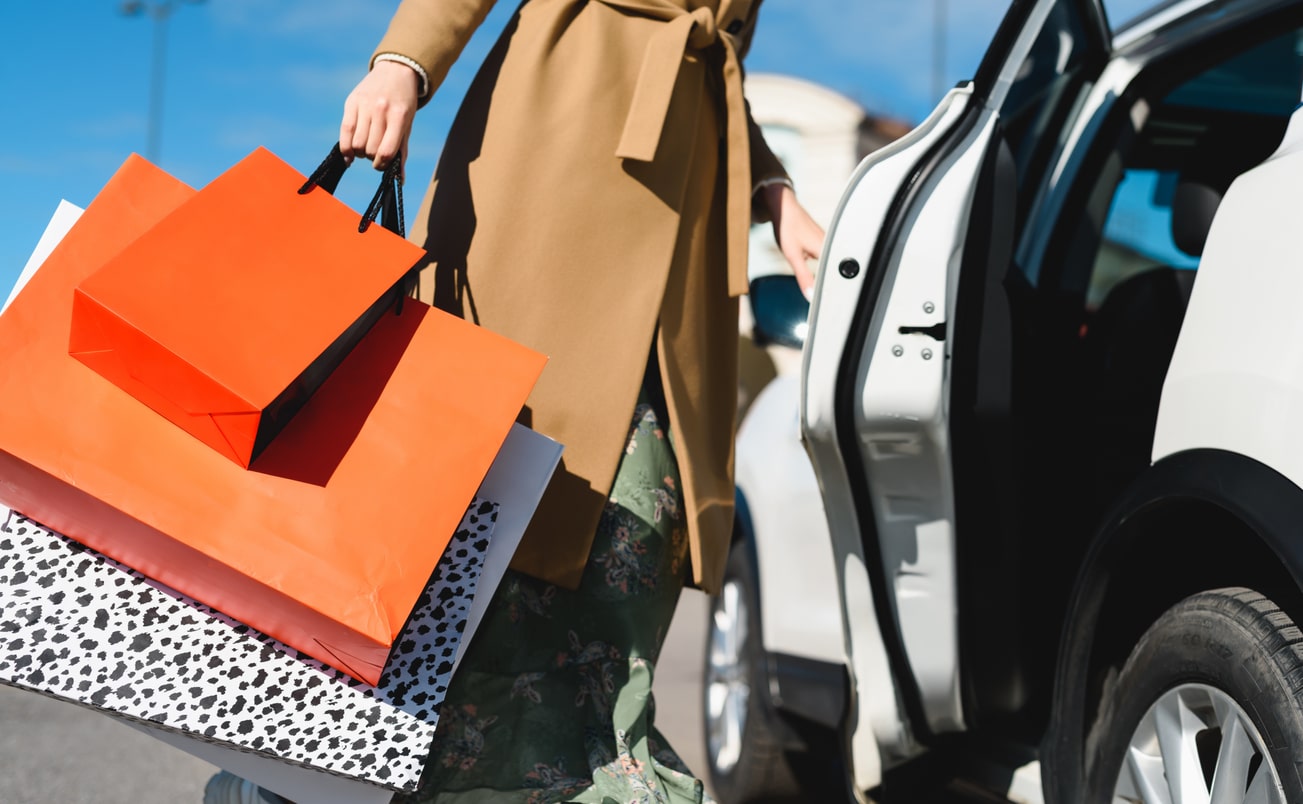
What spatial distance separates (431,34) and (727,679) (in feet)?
7.35

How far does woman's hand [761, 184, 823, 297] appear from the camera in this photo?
7.00 ft

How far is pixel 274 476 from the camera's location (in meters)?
1.47

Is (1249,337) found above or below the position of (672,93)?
below

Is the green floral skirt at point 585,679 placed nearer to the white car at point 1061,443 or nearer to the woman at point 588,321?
the woman at point 588,321

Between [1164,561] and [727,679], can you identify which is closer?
[1164,561]

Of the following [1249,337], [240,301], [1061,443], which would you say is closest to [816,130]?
[1061,443]

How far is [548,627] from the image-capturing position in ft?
6.27

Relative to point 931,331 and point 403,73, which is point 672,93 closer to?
point 403,73

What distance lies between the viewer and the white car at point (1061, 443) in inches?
58.2

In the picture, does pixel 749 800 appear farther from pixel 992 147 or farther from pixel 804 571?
pixel 992 147

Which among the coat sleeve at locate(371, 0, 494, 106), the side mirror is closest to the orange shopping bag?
the coat sleeve at locate(371, 0, 494, 106)

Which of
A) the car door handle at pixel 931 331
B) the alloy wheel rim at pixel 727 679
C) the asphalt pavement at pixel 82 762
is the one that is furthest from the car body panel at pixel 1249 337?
the asphalt pavement at pixel 82 762

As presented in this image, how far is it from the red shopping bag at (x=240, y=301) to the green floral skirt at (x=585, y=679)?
531 millimetres

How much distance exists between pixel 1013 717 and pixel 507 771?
105 centimetres
